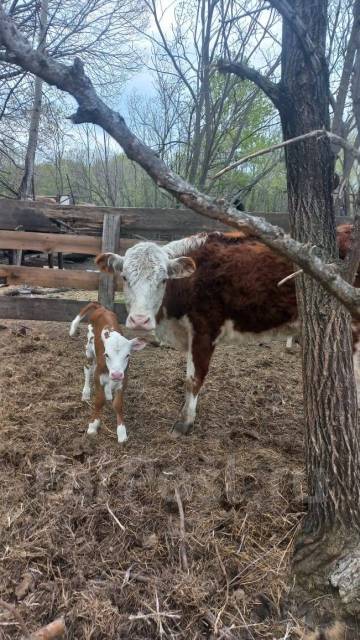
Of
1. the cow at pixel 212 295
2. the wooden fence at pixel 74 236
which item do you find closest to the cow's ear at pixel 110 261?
the cow at pixel 212 295

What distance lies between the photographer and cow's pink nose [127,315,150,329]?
3.76m

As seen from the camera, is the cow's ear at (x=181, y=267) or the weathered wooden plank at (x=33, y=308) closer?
the cow's ear at (x=181, y=267)

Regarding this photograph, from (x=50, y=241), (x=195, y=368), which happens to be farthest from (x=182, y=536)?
(x=50, y=241)

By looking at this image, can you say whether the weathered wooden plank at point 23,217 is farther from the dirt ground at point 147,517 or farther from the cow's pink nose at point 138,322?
the cow's pink nose at point 138,322

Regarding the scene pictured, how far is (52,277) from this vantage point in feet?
21.8

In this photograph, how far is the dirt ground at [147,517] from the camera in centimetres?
Result: 230

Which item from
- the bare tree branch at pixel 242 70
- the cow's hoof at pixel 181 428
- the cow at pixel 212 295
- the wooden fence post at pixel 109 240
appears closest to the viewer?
the bare tree branch at pixel 242 70

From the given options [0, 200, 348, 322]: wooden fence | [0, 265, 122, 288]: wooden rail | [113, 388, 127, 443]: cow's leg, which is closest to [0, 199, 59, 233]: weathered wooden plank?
[0, 200, 348, 322]: wooden fence

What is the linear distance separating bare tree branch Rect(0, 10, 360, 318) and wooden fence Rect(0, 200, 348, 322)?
4.24 meters

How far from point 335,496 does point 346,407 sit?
515 millimetres

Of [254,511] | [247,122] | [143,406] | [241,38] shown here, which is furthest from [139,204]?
[254,511]

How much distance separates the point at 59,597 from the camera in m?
2.34

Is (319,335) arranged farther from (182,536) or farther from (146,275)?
(146,275)

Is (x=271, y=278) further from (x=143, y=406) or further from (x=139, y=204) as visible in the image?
(x=139, y=204)
